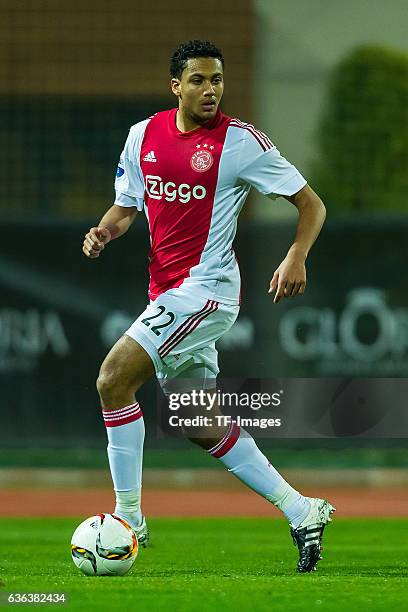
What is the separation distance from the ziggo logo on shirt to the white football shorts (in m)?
0.42

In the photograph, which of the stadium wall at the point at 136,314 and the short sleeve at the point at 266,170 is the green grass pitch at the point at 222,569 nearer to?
the short sleeve at the point at 266,170

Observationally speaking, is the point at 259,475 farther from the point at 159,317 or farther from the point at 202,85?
the point at 202,85

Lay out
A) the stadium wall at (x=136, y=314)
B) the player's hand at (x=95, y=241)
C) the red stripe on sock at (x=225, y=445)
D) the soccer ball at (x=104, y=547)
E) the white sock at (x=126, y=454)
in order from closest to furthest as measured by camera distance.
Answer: the soccer ball at (x=104, y=547) < the white sock at (x=126, y=454) < the player's hand at (x=95, y=241) < the red stripe on sock at (x=225, y=445) < the stadium wall at (x=136, y=314)

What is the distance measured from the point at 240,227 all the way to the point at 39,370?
2.31m

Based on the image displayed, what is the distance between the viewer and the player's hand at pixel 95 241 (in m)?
6.48

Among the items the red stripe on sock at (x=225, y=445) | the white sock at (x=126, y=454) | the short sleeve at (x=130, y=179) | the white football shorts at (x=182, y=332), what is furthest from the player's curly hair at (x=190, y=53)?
the red stripe on sock at (x=225, y=445)

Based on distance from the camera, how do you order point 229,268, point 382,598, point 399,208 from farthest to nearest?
point 399,208
point 229,268
point 382,598

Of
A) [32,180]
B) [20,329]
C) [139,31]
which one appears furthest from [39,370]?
[139,31]

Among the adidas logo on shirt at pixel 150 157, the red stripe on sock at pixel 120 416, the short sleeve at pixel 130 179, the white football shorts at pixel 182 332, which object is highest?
the adidas logo on shirt at pixel 150 157

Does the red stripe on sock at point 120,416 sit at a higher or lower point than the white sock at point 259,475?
higher

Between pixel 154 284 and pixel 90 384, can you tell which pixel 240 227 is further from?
pixel 154 284

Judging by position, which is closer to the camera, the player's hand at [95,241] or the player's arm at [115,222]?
the player's hand at [95,241]

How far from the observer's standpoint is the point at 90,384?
43.3 feet

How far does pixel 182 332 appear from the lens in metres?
6.48
